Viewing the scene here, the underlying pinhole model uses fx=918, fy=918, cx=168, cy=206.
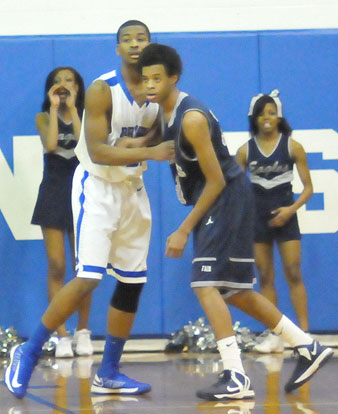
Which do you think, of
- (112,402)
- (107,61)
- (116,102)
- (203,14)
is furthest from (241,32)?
(112,402)

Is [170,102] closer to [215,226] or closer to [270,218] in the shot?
[215,226]

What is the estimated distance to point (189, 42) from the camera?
659cm

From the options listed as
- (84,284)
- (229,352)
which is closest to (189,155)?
(84,284)

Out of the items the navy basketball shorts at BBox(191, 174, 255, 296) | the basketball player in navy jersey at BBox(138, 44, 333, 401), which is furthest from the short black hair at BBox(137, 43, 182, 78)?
the navy basketball shorts at BBox(191, 174, 255, 296)

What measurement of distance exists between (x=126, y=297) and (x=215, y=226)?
2.08ft

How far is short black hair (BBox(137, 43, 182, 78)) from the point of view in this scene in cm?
432

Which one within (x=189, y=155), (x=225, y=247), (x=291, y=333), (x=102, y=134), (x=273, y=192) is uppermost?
(x=102, y=134)

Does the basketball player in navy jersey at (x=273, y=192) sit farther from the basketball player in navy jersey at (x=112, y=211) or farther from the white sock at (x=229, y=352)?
the white sock at (x=229, y=352)

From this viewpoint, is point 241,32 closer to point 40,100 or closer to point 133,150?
point 40,100

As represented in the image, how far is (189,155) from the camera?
4.35 meters

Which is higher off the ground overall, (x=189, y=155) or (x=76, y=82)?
(x=76, y=82)

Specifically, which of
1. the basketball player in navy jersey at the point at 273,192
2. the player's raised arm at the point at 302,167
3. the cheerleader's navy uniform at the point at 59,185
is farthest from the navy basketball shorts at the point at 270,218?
the cheerleader's navy uniform at the point at 59,185

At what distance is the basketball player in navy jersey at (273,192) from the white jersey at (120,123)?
1.73 m

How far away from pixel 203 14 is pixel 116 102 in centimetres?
242
